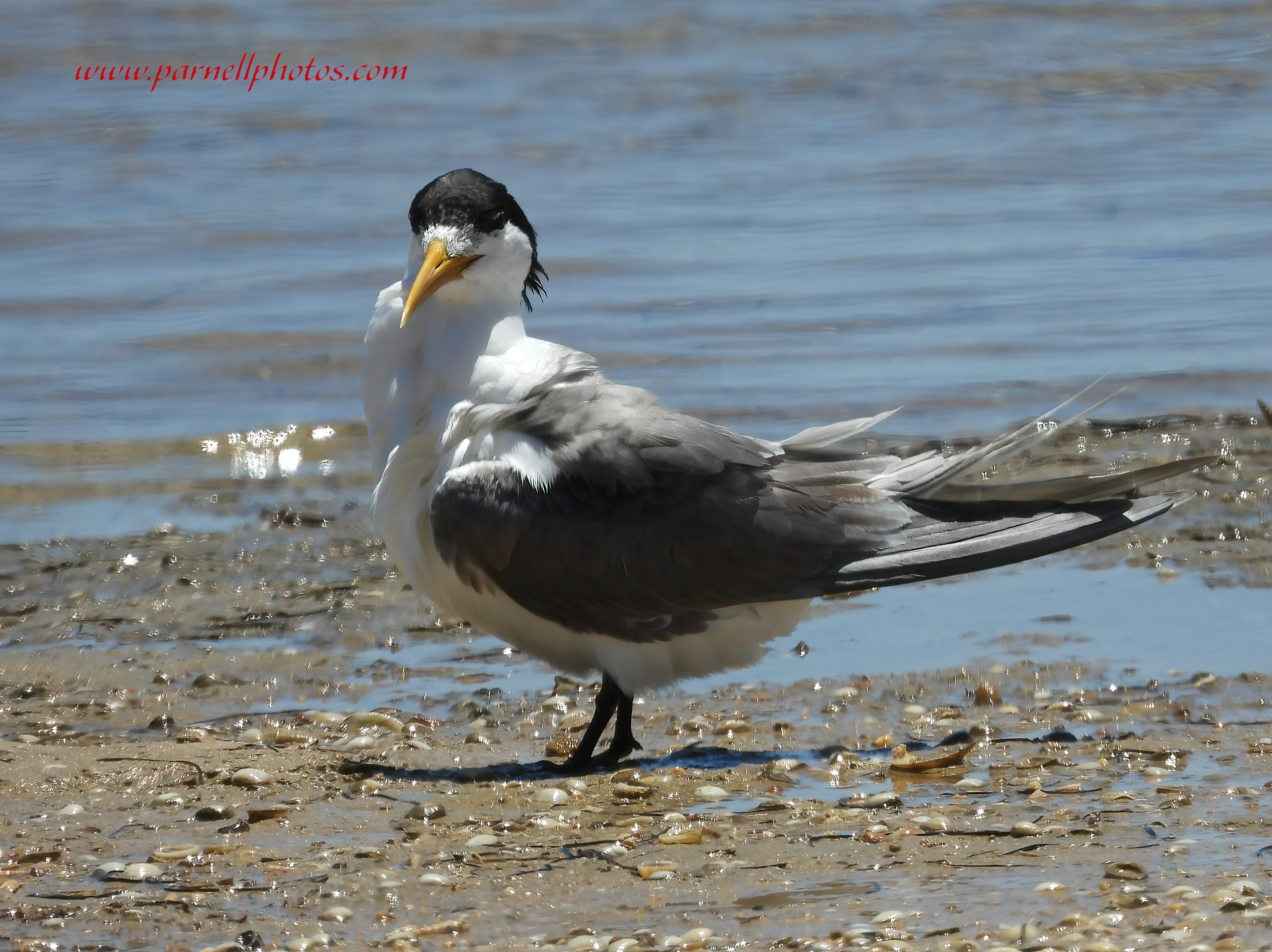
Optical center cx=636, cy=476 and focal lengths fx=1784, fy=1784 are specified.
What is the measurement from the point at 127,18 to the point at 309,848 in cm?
1402

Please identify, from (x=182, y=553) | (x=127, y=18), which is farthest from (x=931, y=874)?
(x=127, y=18)

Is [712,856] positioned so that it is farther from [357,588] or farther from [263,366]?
[263,366]

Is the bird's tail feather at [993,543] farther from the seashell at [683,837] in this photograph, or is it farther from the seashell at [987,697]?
the seashell at [683,837]

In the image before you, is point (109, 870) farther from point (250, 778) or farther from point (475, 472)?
point (475, 472)

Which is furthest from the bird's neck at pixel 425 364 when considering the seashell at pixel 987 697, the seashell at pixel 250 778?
the seashell at pixel 987 697

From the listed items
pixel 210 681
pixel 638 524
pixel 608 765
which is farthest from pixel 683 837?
pixel 210 681

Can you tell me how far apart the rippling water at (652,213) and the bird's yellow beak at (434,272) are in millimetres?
2513

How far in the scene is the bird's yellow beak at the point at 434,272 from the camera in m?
4.57

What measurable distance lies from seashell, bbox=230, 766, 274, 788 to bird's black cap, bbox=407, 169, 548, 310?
1.53 metres

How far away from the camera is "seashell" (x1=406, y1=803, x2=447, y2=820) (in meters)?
3.90

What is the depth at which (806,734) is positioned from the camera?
454 centimetres

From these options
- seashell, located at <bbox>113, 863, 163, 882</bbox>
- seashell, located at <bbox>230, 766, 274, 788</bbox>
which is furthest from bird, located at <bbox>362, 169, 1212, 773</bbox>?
seashell, located at <bbox>113, 863, 163, 882</bbox>

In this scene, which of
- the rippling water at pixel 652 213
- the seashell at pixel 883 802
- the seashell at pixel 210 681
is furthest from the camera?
the rippling water at pixel 652 213

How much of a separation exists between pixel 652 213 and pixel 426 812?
7820 mm
